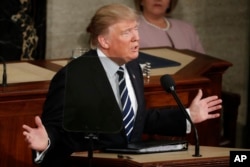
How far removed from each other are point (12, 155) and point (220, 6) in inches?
120

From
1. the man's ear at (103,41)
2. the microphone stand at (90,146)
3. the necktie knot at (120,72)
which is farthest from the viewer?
the man's ear at (103,41)

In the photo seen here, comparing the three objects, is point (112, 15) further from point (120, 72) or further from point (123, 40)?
point (120, 72)

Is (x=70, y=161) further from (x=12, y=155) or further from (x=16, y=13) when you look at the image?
(x=16, y=13)

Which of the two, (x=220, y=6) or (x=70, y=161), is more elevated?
(x=220, y=6)

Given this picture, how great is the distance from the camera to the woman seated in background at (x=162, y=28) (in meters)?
6.02

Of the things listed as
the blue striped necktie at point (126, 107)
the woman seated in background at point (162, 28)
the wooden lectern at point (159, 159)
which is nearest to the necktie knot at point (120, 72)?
the blue striped necktie at point (126, 107)

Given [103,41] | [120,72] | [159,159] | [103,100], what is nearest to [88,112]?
[103,100]

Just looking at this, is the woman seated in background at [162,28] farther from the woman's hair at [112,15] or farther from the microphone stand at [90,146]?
the microphone stand at [90,146]

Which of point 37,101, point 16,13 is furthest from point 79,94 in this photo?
point 16,13

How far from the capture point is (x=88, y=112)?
121 inches

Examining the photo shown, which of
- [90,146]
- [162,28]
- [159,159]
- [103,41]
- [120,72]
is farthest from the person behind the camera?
[162,28]

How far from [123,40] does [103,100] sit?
947 mm

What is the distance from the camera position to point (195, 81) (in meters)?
4.89

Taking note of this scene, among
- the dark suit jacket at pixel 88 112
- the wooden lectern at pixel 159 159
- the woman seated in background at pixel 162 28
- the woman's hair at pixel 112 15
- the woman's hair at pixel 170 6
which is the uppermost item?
the woman's hair at pixel 170 6
